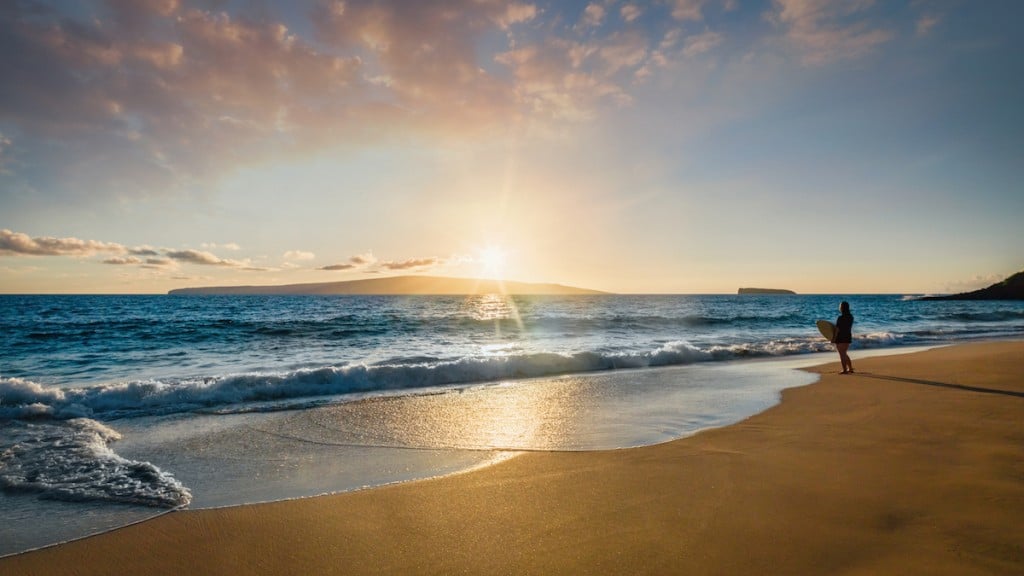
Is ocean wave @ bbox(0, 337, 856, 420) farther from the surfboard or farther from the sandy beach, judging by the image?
the sandy beach

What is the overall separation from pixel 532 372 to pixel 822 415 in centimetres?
728

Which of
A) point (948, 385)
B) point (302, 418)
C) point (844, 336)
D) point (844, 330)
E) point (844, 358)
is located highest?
point (844, 330)

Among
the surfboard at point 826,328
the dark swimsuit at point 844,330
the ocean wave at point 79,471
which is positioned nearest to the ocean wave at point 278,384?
the ocean wave at point 79,471

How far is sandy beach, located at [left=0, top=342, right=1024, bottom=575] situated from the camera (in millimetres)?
3059

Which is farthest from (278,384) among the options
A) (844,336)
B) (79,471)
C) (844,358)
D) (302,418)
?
(844,336)

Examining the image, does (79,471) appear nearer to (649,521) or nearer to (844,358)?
(649,521)

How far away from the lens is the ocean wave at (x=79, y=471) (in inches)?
179

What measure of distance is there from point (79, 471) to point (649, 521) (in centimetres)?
592

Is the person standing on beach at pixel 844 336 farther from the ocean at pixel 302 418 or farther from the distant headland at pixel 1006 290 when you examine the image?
the distant headland at pixel 1006 290

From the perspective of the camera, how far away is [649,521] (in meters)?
3.60

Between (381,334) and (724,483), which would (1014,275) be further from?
(724,483)

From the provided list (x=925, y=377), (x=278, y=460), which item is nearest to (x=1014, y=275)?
(x=925, y=377)

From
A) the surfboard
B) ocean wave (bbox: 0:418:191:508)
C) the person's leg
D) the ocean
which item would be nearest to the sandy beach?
the ocean

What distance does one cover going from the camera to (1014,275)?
297ft
